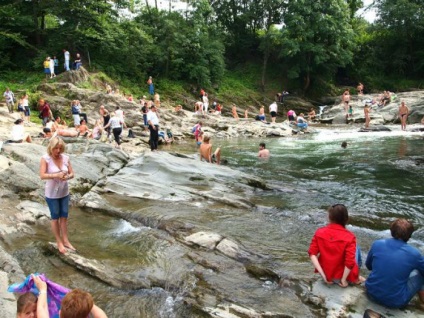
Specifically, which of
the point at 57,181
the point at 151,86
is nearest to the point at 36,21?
the point at 151,86

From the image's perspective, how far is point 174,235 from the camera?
271 inches

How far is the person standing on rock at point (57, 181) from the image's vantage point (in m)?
5.73

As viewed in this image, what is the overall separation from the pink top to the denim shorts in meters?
0.07

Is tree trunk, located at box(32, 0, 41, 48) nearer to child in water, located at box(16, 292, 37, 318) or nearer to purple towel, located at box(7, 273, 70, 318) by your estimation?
purple towel, located at box(7, 273, 70, 318)

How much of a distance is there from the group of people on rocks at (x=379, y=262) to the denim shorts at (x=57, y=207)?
3.85m

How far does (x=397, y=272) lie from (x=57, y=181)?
4.87m

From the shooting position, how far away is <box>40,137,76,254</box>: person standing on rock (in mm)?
5728

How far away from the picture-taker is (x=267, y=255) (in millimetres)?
6203

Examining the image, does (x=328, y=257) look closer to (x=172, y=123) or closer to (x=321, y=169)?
(x=321, y=169)

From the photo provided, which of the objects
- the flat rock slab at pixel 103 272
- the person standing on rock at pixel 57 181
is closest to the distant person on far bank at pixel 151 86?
the person standing on rock at pixel 57 181

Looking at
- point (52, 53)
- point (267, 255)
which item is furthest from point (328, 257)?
point (52, 53)

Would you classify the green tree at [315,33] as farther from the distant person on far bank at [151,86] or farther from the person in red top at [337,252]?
the person in red top at [337,252]

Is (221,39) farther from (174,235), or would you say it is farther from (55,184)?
(55,184)

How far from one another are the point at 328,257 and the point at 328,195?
595 centimetres
